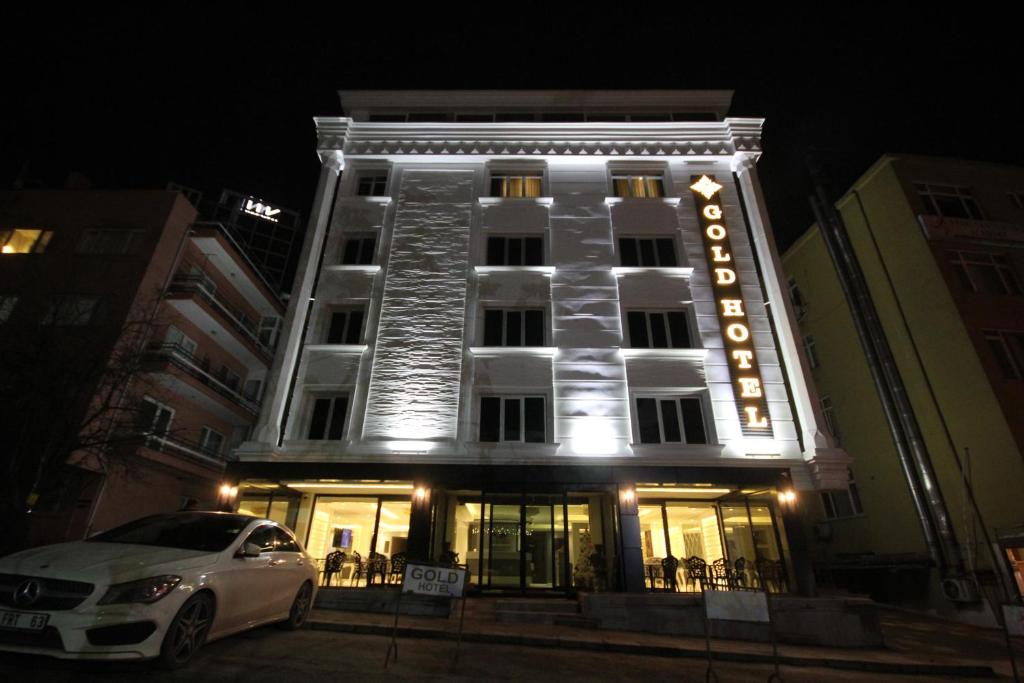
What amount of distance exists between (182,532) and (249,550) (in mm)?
933

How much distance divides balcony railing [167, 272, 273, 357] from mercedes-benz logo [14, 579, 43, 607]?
1905cm

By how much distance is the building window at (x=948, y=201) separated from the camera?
884 inches

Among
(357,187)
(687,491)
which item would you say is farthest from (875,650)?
(357,187)

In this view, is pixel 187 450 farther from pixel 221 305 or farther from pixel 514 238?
pixel 514 238

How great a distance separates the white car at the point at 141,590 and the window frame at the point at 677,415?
39.2ft

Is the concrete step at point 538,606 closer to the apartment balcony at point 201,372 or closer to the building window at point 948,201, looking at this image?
the apartment balcony at point 201,372

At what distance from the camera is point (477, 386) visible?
55.2 feet

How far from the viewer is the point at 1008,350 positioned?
18.8 metres

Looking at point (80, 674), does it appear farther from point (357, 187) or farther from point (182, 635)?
point (357, 187)

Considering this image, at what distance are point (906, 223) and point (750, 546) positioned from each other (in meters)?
16.6

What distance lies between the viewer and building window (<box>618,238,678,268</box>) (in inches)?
763

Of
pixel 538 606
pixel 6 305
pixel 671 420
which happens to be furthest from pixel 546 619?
pixel 6 305

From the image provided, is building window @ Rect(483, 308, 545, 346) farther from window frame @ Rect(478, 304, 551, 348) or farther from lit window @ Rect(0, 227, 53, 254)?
lit window @ Rect(0, 227, 53, 254)

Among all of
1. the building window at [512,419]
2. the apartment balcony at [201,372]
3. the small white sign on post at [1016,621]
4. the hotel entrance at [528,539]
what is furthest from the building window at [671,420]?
the apartment balcony at [201,372]
